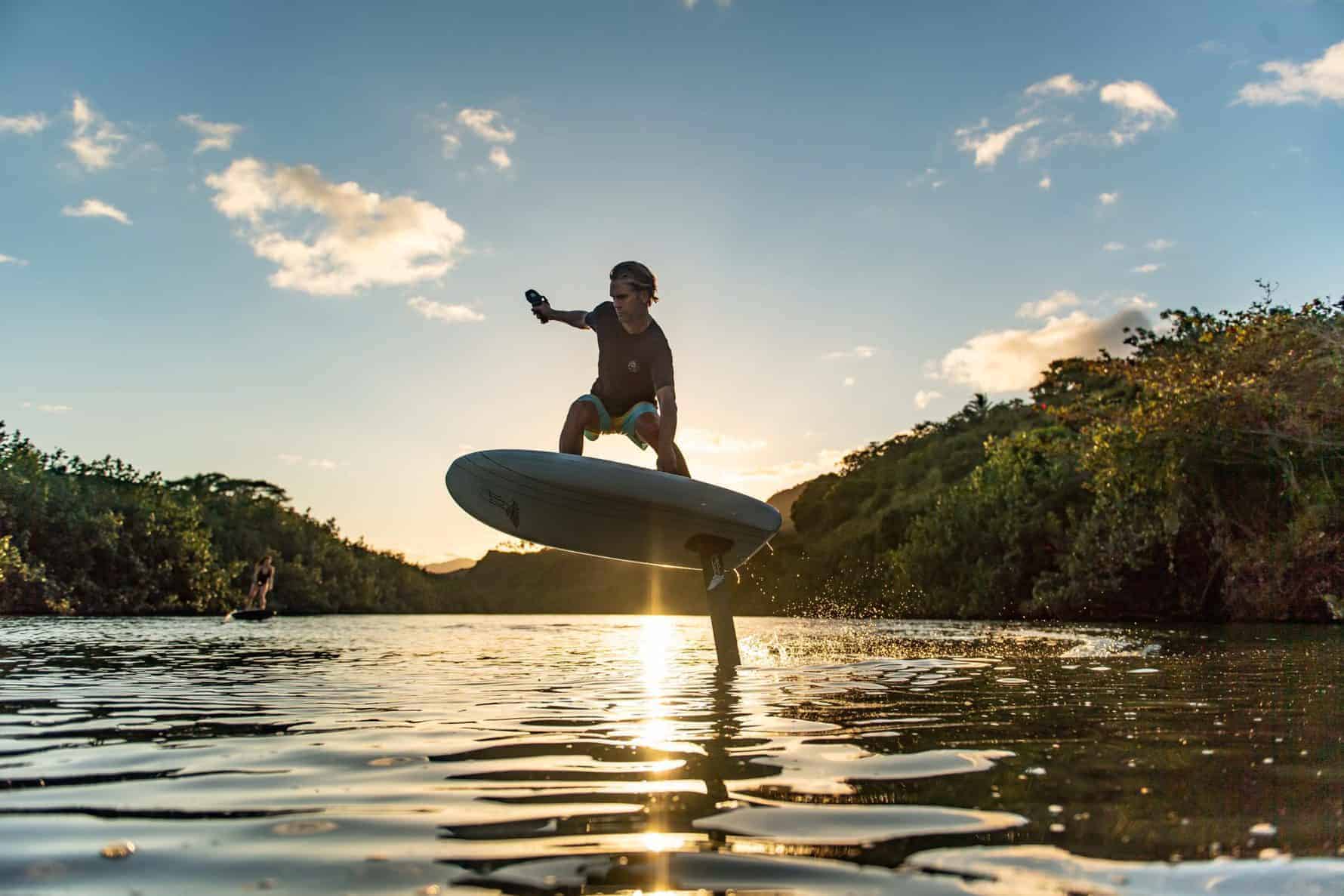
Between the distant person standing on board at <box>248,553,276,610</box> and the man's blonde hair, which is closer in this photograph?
the man's blonde hair

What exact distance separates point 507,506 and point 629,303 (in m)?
1.74

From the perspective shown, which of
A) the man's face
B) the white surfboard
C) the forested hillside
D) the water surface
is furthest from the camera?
the forested hillside

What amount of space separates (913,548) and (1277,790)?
32204 millimetres

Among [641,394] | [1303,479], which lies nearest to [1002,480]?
[1303,479]

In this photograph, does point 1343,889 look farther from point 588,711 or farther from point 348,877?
point 588,711

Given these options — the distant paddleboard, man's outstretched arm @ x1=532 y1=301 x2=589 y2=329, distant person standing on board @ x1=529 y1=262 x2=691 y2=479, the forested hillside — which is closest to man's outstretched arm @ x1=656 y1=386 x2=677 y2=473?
distant person standing on board @ x1=529 y1=262 x2=691 y2=479

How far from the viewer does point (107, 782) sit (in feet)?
8.26

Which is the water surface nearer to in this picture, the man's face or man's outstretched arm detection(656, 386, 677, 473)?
man's outstretched arm detection(656, 386, 677, 473)

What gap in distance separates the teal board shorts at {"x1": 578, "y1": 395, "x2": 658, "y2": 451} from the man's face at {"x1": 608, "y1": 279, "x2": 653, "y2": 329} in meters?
0.59

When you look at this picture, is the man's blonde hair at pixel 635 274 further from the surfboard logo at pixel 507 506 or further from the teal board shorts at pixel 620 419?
the surfboard logo at pixel 507 506

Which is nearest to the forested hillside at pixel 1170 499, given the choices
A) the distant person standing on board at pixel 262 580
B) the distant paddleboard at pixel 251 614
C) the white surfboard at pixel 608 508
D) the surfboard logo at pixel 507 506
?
the white surfboard at pixel 608 508

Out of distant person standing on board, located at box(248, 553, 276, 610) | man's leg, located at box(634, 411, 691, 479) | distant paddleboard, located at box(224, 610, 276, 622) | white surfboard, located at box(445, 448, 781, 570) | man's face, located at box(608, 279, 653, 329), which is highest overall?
man's face, located at box(608, 279, 653, 329)

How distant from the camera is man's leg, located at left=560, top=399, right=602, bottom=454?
7316 millimetres

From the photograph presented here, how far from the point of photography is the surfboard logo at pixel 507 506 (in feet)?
24.1
